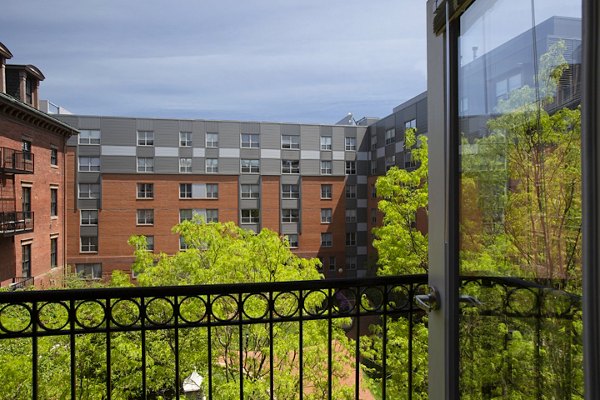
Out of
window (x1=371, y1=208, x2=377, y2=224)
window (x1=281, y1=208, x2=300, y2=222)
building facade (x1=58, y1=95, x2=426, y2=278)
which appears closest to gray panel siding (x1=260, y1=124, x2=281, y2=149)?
building facade (x1=58, y1=95, x2=426, y2=278)

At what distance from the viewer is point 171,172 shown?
2253cm

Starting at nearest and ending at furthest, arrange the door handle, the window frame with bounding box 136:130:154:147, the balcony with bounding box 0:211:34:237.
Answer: the door handle → the balcony with bounding box 0:211:34:237 → the window frame with bounding box 136:130:154:147

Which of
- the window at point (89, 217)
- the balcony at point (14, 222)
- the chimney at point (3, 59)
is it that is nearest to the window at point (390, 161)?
the window at point (89, 217)

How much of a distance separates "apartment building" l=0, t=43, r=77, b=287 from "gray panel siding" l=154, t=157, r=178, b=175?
5982 millimetres

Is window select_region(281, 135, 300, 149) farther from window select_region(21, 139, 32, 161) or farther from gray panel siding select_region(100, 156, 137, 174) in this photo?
window select_region(21, 139, 32, 161)

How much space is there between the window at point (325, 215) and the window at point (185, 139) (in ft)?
27.6

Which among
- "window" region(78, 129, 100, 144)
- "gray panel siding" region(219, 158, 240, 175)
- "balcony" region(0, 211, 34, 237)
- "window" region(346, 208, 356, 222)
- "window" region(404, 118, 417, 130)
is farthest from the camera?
"window" region(346, 208, 356, 222)

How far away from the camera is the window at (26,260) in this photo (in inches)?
558

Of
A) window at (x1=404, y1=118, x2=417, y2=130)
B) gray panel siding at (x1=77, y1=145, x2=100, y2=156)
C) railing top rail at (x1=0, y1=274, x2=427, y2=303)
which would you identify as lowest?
railing top rail at (x1=0, y1=274, x2=427, y2=303)

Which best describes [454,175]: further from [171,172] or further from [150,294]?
[171,172]

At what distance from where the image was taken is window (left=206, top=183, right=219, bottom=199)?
75.4ft

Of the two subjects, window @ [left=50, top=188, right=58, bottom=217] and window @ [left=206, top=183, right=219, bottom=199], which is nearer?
window @ [left=50, top=188, right=58, bottom=217]

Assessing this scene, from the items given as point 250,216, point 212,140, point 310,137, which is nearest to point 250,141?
point 212,140

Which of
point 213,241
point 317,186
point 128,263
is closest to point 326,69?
point 317,186
